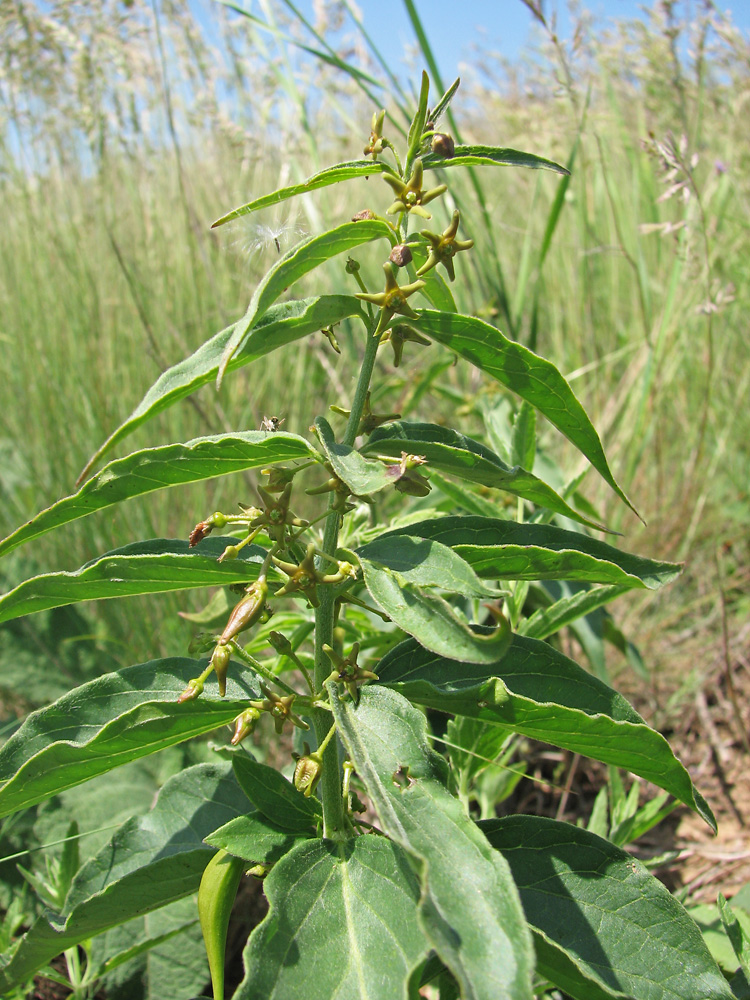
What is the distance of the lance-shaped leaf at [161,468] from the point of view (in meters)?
0.59

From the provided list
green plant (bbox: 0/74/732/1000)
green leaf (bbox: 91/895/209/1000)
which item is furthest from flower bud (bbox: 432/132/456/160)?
green leaf (bbox: 91/895/209/1000)

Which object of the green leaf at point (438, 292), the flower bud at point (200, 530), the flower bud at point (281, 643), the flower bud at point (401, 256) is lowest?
the flower bud at point (281, 643)

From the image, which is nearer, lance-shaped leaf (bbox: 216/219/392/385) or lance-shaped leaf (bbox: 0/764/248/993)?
lance-shaped leaf (bbox: 216/219/392/385)

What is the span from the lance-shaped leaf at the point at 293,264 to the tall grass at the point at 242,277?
0.94 metres

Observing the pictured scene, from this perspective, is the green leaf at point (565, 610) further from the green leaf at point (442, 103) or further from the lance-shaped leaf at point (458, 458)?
the green leaf at point (442, 103)

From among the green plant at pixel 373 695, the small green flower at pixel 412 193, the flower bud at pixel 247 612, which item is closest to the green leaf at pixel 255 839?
the green plant at pixel 373 695

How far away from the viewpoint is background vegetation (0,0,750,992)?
1729mm

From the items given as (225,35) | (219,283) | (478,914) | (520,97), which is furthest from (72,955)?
(520,97)

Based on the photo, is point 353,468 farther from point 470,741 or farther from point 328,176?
point 470,741

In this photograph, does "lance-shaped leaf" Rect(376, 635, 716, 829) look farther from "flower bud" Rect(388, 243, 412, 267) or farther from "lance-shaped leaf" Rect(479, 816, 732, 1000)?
"flower bud" Rect(388, 243, 412, 267)

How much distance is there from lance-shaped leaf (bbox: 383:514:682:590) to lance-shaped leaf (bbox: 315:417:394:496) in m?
0.10

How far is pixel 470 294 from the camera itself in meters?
1.76

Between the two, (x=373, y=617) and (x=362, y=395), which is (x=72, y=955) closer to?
(x=373, y=617)

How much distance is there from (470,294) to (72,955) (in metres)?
1.49
